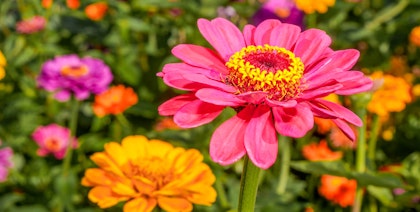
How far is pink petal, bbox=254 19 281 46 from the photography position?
0.66 meters

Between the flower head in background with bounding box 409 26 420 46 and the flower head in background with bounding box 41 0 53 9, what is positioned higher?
the flower head in background with bounding box 41 0 53 9

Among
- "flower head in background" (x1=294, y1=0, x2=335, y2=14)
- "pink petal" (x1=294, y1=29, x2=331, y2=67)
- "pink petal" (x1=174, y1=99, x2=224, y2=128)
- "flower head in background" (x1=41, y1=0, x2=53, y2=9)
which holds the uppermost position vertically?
"flower head in background" (x1=41, y1=0, x2=53, y2=9)

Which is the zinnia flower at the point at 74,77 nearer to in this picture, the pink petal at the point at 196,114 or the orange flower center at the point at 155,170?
the orange flower center at the point at 155,170

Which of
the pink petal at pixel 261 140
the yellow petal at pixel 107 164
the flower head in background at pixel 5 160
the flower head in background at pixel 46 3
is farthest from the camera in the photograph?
the flower head in background at pixel 46 3

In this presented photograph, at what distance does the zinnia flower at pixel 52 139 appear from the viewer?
4.59 feet

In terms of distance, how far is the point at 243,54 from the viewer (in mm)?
618

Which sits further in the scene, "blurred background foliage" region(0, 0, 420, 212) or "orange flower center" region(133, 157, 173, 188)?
"blurred background foliage" region(0, 0, 420, 212)

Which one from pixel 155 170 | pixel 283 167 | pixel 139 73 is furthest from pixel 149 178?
pixel 139 73

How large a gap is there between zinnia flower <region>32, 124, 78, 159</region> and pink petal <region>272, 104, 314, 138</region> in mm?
891

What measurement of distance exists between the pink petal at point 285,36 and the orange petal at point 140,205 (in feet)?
0.65

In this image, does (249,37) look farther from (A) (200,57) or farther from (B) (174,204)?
(B) (174,204)

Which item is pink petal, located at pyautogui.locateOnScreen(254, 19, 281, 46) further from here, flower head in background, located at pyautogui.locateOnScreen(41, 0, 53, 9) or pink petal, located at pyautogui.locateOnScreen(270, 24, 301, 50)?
flower head in background, located at pyautogui.locateOnScreen(41, 0, 53, 9)

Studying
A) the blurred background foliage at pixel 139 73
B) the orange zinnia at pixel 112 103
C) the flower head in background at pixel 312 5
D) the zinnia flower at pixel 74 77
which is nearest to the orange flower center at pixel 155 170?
the blurred background foliage at pixel 139 73

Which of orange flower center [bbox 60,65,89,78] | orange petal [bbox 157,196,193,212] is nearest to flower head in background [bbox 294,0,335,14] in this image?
orange flower center [bbox 60,65,89,78]
